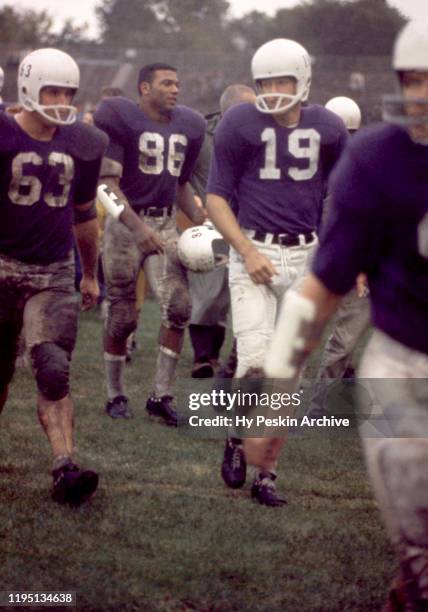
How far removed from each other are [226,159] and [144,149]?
5.60 ft

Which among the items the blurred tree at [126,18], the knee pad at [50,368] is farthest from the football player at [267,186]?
the blurred tree at [126,18]

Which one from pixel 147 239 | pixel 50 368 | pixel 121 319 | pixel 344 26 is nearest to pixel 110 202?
pixel 147 239

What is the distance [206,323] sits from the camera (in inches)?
374

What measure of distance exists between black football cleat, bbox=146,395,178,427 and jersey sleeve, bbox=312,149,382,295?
4251 mm

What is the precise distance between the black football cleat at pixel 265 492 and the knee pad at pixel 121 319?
1.99 meters

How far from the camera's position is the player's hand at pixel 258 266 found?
5.78 m

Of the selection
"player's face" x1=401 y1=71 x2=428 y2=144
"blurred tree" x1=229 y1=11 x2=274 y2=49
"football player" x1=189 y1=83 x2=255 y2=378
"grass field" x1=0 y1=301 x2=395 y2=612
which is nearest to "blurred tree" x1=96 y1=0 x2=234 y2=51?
"blurred tree" x1=229 y1=11 x2=274 y2=49

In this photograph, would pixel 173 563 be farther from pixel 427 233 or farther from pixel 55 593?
pixel 427 233

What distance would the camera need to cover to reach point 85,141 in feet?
19.0

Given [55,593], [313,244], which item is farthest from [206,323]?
[55,593]

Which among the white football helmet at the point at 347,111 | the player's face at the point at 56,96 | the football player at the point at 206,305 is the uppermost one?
the player's face at the point at 56,96

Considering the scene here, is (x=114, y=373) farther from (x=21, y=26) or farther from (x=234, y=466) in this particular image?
(x=21, y=26)

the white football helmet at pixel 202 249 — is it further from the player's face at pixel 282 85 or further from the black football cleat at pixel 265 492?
the black football cleat at pixel 265 492

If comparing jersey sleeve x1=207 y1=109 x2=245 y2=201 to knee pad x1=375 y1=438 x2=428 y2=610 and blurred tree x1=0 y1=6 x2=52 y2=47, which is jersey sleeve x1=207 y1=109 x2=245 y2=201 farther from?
blurred tree x1=0 y1=6 x2=52 y2=47
